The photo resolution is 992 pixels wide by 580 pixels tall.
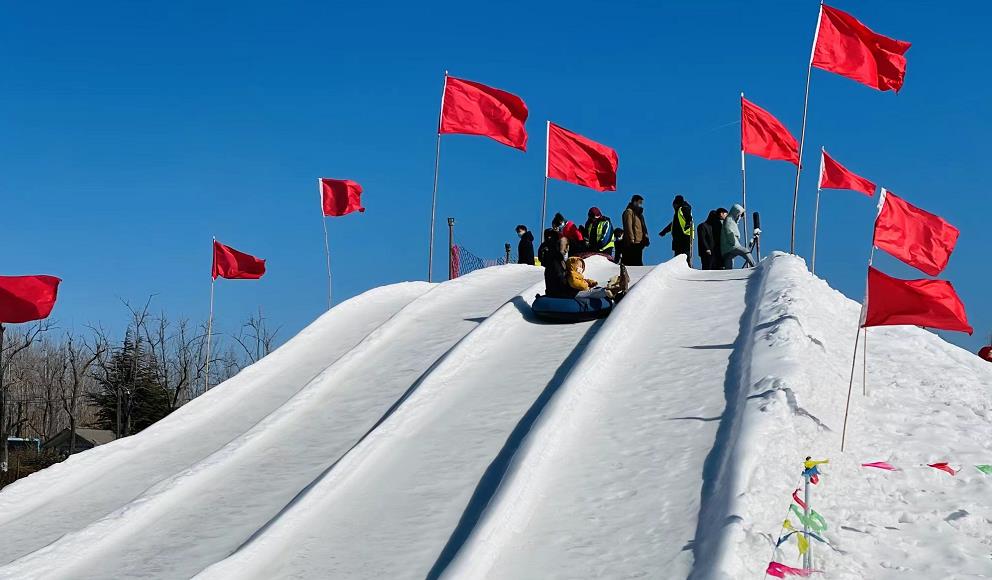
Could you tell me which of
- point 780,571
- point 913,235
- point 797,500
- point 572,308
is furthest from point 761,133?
point 780,571

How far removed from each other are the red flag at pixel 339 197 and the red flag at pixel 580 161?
14.0 feet

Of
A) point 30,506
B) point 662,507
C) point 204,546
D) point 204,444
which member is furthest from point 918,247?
point 30,506

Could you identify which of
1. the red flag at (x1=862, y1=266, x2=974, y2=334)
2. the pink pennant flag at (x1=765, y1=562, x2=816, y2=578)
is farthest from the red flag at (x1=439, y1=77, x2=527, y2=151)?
the pink pennant flag at (x1=765, y1=562, x2=816, y2=578)

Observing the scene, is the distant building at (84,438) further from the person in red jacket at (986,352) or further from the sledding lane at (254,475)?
the person in red jacket at (986,352)

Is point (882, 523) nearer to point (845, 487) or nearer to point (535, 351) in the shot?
point (845, 487)

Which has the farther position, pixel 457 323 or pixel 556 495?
pixel 457 323

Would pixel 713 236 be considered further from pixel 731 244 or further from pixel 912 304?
pixel 912 304

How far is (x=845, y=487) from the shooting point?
25.3 feet

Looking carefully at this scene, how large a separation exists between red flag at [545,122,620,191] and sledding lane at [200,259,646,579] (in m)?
8.27

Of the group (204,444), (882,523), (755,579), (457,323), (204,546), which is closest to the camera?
(755,579)

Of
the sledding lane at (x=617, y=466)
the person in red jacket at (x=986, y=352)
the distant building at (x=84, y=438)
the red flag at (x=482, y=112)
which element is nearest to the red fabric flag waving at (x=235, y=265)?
the red flag at (x=482, y=112)

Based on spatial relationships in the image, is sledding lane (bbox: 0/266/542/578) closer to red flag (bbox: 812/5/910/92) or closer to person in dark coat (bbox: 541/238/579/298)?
person in dark coat (bbox: 541/238/579/298)

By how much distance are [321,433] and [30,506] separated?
2977mm

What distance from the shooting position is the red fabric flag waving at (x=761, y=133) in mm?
19156
